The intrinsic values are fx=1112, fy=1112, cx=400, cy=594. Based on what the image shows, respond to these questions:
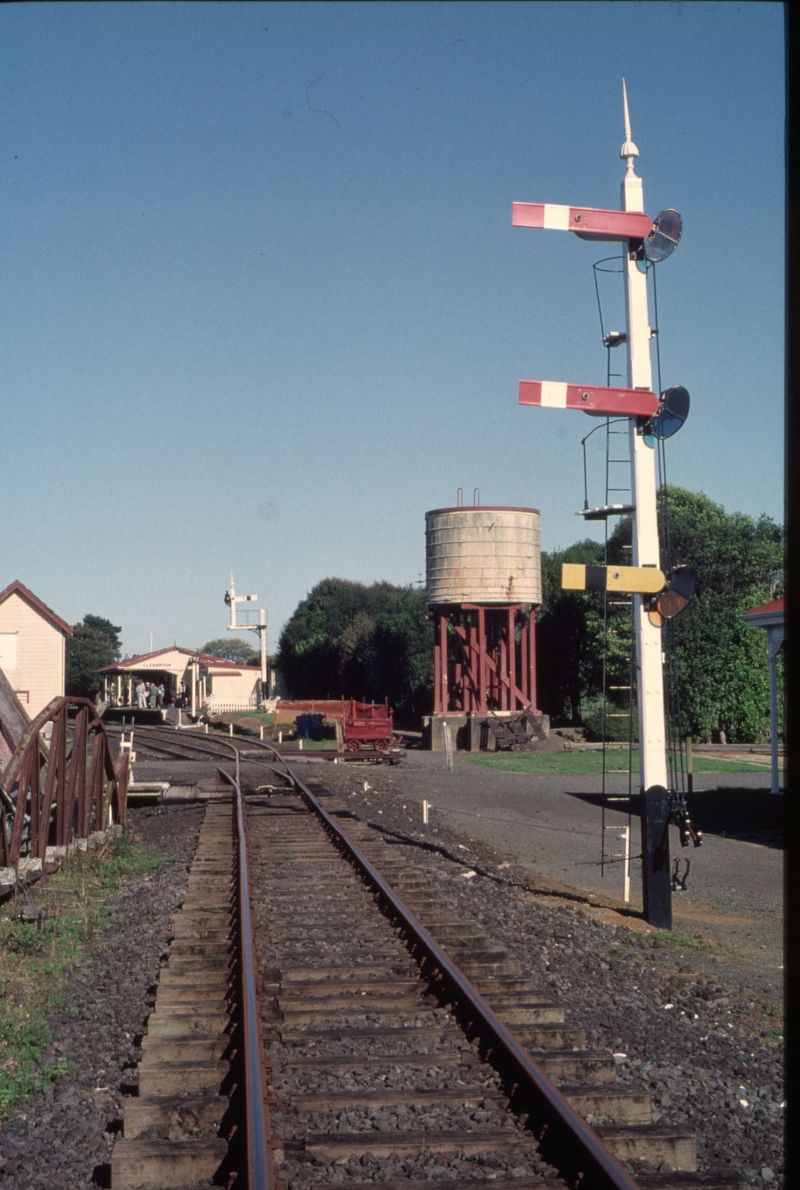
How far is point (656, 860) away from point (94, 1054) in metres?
5.37

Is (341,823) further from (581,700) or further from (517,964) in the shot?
(581,700)

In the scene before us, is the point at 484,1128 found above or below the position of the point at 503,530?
below

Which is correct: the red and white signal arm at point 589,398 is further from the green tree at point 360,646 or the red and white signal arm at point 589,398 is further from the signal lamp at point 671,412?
the green tree at point 360,646

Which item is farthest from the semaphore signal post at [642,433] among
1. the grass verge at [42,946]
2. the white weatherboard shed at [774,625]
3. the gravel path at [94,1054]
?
the white weatherboard shed at [774,625]

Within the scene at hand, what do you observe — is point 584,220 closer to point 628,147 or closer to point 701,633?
point 628,147

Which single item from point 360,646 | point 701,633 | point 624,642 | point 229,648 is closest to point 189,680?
point 360,646

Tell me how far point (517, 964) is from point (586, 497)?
4581 millimetres

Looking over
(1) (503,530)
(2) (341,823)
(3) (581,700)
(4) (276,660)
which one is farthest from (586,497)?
(4) (276,660)

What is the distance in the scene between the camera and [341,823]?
46.3 feet

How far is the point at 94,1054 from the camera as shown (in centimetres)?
551

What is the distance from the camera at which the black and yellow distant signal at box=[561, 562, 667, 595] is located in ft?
30.3

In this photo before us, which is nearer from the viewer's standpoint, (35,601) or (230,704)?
(35,601)

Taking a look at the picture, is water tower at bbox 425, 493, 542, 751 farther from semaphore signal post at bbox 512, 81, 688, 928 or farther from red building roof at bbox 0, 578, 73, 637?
semaphore signal post at bbox 512, 81, 688, 928

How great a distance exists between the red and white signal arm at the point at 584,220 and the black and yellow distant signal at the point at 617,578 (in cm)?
290
